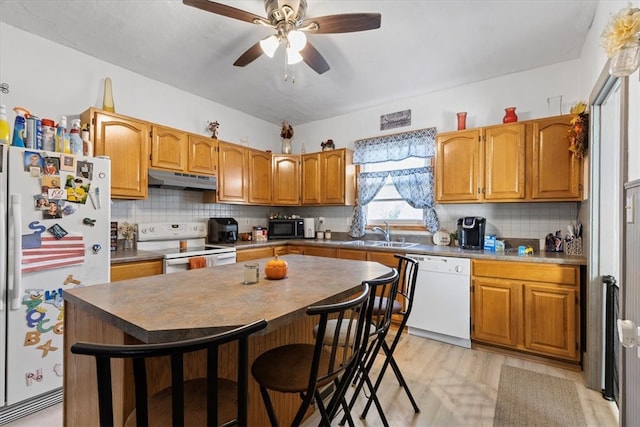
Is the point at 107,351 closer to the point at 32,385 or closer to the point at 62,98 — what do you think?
the point at 32,385

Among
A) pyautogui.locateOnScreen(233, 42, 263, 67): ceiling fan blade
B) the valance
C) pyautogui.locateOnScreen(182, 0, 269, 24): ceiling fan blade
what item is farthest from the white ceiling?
the valance

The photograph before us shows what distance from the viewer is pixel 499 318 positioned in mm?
2619

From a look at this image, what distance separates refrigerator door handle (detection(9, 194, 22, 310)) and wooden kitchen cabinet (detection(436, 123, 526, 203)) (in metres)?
3.48

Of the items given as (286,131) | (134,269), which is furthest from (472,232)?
(134,269)

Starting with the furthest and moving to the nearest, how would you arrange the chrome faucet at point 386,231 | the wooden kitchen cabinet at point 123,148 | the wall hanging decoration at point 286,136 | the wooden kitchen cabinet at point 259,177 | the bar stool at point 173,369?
the wall hanging decoration at point 286,136 < the wooden kitchen cabinet at point 259,177 < the chrome faucet at point 386,231 < the wooden kitchen cabinet at point 123,148 < the bar stool at point 173,369

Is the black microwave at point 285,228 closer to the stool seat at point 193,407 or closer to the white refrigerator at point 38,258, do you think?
the white refrigerator at point 38,258

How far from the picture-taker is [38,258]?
1.93m

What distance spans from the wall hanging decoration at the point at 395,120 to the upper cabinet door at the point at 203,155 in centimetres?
218

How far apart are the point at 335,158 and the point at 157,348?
3677mm

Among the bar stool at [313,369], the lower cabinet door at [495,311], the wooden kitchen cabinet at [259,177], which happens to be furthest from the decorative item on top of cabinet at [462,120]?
the bar stool at [313,369]

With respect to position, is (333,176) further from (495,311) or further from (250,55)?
(495,311)

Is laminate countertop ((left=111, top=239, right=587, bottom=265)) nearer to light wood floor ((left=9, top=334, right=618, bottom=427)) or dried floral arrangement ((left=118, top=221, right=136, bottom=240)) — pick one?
dried floral arrangement ((left=118, top=221, right=136, bottom=240))

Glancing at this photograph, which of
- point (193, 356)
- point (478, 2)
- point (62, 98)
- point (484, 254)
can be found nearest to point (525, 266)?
point (484, 254)

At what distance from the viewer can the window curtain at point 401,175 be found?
351cm
